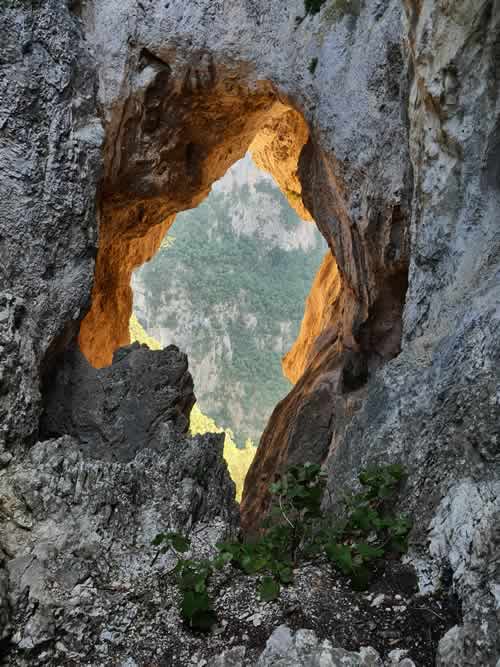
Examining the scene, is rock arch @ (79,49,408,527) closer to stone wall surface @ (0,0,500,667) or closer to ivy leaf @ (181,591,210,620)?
stone wall surface @ (0,0,500,667)

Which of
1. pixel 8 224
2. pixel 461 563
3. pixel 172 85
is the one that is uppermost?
pixel 172 85

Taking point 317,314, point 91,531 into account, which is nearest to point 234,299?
point 317,314

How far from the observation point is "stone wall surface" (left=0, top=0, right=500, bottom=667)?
3.82 metres

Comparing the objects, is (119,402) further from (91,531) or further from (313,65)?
(313,65)

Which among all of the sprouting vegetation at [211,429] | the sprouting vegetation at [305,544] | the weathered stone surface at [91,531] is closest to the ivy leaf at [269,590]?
the sprouting vegetation at [305,544]

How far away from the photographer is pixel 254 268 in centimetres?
3944

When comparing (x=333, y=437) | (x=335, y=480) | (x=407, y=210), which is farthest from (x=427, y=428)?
(x=333, y=437)

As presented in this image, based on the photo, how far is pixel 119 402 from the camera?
7066 millimetres

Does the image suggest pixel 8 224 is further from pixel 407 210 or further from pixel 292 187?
pixel 292 187

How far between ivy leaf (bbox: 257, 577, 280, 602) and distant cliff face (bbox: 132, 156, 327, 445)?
31843 millimetres

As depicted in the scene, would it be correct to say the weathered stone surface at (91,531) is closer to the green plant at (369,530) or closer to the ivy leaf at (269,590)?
the ivy leaf at (269,590)

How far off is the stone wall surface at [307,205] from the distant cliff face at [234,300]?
25.8 metres

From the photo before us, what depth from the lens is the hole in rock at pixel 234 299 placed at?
3647cm

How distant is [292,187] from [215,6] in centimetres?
643
